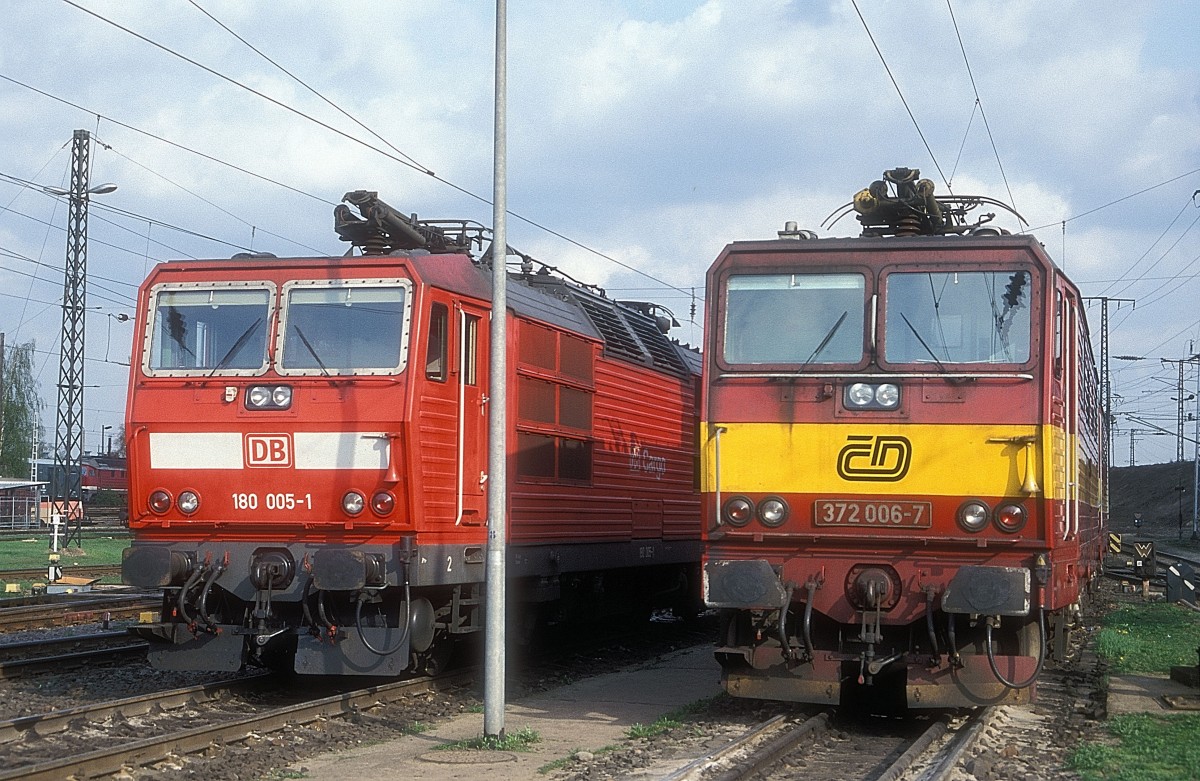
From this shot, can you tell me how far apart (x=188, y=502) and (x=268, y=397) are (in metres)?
1.14

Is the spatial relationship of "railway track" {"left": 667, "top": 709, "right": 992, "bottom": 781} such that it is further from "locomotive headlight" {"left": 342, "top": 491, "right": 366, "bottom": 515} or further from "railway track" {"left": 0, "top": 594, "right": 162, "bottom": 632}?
"railway track" {"left": 0, "top": 594, "right": 162, "bottom": 632}

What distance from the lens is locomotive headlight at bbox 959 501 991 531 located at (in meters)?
9.72

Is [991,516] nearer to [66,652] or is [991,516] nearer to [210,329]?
[210,329]

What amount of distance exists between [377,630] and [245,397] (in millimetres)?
2272

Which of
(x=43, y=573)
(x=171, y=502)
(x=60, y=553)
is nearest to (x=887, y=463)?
(x=171, y=502)

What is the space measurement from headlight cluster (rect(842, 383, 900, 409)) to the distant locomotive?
1 centimetres

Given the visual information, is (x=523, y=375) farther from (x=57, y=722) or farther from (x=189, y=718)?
(x=57, y=722)

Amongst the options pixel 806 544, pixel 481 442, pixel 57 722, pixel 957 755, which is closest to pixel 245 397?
pixel 481 442

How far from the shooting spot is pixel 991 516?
9703mm

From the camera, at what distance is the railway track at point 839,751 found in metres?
8.56

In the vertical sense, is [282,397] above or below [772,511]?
above

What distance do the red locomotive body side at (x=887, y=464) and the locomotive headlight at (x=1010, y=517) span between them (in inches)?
0.4

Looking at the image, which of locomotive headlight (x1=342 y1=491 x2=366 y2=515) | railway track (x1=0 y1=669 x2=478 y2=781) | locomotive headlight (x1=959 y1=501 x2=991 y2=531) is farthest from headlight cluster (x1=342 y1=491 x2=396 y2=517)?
locomotive headlight (x1=959 y1=501 x2=991 y2=531)

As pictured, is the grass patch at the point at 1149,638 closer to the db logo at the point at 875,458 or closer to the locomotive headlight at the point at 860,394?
the db logo at the point at 875,458
